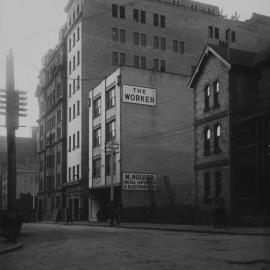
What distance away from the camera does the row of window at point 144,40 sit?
5925 centimetres

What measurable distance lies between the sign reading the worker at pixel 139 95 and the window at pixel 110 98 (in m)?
2.17

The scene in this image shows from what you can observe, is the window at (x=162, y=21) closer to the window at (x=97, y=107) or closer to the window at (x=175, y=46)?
the window at (x=175, y=46)

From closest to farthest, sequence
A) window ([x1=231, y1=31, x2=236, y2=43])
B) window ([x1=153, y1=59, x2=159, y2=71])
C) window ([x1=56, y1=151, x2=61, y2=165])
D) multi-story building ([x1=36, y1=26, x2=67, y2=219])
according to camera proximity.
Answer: window ([x1=153, y1=59, x2=159, y2=71])
window ([x1=231, y1=31, x2=236, y2=43])
multi-story building ([x1=36, y1=26, x2=67, y2=219])
window ([x1=56, y1=151, x2=61, y2=165])

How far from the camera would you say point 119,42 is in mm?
59188

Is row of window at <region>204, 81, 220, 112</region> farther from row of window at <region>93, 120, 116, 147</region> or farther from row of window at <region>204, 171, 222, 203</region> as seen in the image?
row of window at <region>93, 120, 116, 147</region>

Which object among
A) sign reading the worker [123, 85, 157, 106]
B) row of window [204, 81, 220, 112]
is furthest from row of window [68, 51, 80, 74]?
row of window [204, 81, 220, 112]

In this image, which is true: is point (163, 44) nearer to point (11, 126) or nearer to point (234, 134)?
point (234, 134)

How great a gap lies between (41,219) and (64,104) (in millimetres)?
18278

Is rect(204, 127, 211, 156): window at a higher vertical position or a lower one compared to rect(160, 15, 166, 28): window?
lower

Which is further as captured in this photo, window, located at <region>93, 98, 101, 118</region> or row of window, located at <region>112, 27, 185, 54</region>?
row of window, located at <region>112, 27, 185, 54</region>

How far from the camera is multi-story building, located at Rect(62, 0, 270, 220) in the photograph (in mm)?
57656

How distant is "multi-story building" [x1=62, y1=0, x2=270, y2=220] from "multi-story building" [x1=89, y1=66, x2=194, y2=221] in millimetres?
5513

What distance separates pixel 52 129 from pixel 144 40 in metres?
21.0

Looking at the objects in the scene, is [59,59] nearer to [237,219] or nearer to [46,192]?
[46,192]
